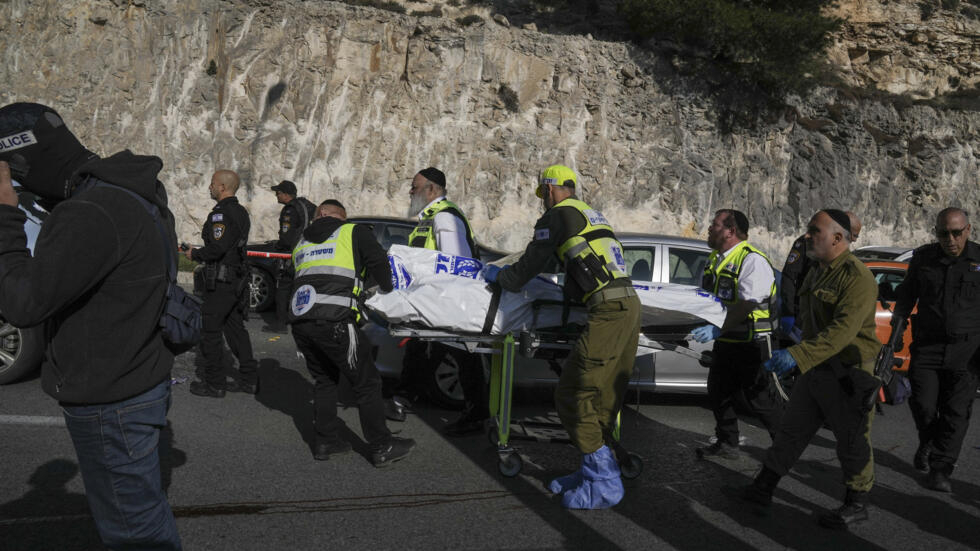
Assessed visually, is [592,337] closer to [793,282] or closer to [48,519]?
[793,282]

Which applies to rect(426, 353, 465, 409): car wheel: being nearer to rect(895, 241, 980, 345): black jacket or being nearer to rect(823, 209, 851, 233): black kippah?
rect(823, 209, 851, 233): black kippah

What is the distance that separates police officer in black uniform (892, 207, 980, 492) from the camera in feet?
16.7

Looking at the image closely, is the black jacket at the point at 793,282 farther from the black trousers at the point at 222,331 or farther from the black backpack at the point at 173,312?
the black backpack at the point at 173,312

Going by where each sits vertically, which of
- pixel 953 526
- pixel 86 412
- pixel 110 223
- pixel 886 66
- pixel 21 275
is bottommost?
pixel 953 526

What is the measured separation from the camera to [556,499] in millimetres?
4453

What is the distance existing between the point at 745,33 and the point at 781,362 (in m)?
23.7

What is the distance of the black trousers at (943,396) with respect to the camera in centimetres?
506

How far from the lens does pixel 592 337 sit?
4281 millimetres

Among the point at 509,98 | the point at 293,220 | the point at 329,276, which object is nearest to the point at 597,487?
the point at 329,276

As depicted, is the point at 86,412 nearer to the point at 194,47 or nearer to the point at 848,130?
the point at 194,47

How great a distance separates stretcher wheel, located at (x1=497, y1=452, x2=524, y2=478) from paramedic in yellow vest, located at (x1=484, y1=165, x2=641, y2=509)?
1.10 feet

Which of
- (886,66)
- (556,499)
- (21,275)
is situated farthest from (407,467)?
(886,66)

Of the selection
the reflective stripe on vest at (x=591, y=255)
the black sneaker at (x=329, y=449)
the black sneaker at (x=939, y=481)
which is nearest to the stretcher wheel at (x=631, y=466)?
the reflective stripe on vest at (x=591, y=255)

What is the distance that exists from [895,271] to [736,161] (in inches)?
743
